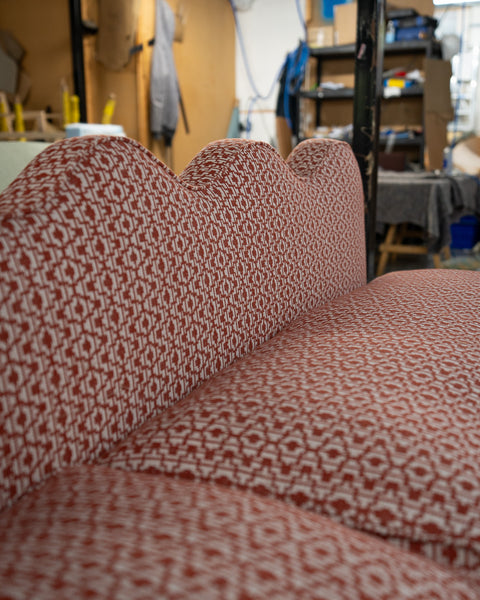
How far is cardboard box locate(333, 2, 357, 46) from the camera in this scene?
540 centimetres

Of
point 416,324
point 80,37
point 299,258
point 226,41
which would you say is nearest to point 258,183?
point 299,258

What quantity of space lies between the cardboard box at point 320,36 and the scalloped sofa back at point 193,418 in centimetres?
543

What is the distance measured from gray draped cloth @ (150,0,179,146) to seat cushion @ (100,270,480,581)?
4528 mm

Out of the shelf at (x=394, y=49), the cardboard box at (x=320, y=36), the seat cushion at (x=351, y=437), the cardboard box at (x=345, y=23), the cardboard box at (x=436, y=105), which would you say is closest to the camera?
the seat cushion at (x=351, y=437)

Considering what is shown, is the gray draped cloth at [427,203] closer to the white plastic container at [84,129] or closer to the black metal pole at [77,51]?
the white plastic container at [84,129]

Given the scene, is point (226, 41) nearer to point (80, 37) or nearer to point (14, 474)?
point (80, 37)

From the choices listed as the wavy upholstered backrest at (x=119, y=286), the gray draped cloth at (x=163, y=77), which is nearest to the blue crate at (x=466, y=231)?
the gray draped cloth at (x=163, y=77)

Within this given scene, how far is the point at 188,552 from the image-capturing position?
1.26 ft

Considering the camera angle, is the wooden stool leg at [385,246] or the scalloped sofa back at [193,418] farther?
the wooden stool leg at [385,246]

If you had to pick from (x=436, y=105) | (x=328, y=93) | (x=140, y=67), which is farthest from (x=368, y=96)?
(x=328, y=93)

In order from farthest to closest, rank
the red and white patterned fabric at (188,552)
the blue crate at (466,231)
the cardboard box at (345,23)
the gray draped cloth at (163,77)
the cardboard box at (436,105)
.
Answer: the cardboard box at (345,23), the gray draped cloth at (163,77), the blue crate at (466,231), the cardboard box at (436,105), the red and white patterned fabric at (188,552)

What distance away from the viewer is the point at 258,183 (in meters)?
0.91

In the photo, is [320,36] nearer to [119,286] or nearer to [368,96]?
[368,96]

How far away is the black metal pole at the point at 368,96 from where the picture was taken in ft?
6.75
